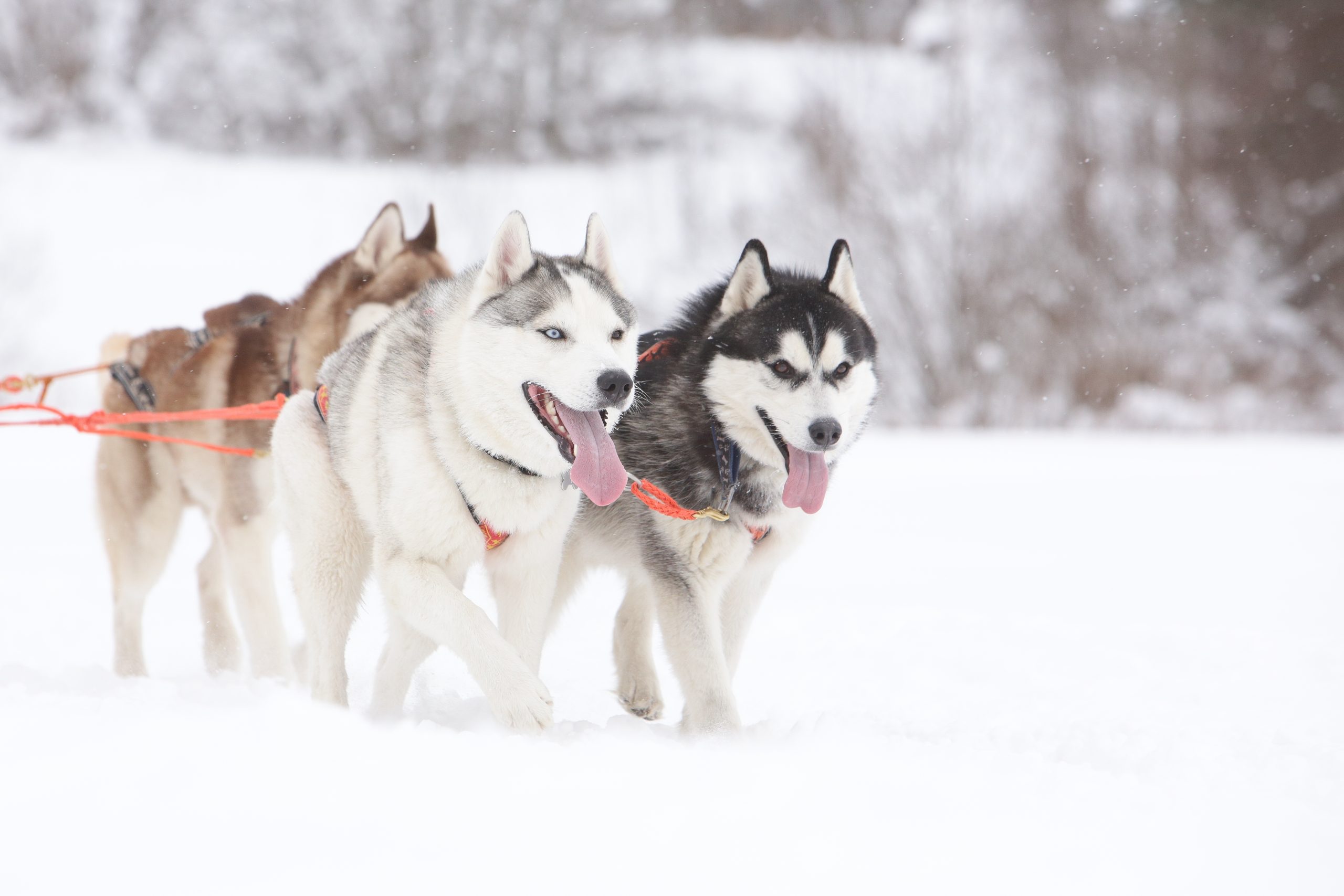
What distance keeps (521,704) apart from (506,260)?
1.10 m

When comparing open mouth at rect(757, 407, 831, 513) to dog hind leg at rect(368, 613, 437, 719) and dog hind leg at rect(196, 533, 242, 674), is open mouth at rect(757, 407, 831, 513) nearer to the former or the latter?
dog hind leg at rect(368, 613, 437, 719)

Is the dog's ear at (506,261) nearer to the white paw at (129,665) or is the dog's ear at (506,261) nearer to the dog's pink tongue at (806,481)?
the dog's pink tongue at (806,481)

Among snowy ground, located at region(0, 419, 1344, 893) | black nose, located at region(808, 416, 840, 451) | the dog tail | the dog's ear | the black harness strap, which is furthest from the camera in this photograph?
the dog tail

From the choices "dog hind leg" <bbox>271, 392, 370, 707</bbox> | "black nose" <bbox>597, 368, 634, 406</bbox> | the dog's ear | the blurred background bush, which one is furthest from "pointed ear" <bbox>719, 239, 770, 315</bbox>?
the blurred background bush

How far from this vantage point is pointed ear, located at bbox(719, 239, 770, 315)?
132 inches

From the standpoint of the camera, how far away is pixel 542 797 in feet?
8.04

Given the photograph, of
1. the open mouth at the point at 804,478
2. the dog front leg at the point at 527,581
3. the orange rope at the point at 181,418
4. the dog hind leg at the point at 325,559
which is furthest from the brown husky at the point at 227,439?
the open mouth at the point at 804,478

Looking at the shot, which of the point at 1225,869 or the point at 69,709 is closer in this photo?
the point at 1225,869

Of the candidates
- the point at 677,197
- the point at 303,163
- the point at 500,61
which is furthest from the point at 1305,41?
the point at 303,163

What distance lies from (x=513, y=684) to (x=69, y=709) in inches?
46.9

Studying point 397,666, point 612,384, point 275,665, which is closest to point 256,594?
point 275,665

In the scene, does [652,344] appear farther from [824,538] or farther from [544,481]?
[824,538]

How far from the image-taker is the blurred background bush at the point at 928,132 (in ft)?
48.8

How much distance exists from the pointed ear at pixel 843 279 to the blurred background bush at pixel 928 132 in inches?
446
